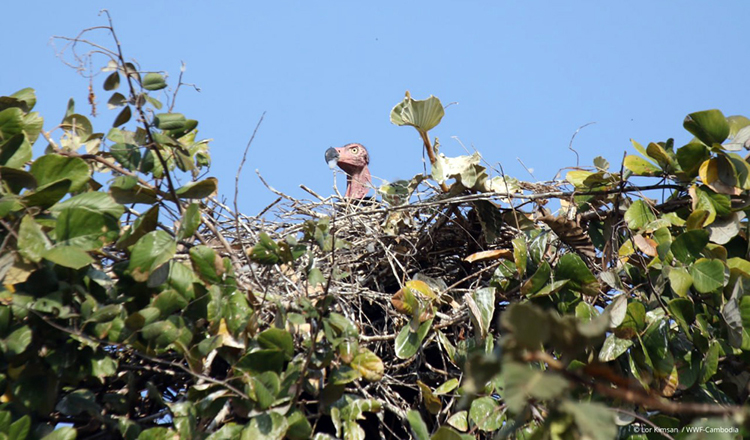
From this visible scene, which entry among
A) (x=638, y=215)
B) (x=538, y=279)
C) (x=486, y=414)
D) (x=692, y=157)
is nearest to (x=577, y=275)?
(x=538, y=279)

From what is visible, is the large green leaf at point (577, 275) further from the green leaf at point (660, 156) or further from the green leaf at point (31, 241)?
the green leaf at point (31, 241)

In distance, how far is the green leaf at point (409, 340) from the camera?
2506mm

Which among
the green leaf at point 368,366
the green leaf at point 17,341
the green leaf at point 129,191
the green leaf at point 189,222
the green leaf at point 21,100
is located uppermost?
the green leaf at point 21,100

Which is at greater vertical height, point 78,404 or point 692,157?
point 692,157

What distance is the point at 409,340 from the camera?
2533mm

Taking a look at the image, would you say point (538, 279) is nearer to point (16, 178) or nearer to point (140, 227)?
point (140, 227)

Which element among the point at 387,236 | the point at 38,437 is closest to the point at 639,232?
the point at 387,236

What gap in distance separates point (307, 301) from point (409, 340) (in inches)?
21.4

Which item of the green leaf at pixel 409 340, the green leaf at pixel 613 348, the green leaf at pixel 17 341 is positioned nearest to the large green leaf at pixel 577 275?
the green leaf at pixel 613 348

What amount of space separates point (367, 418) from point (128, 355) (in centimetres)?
84

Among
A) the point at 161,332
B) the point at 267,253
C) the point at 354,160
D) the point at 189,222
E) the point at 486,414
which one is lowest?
the point at 486,414

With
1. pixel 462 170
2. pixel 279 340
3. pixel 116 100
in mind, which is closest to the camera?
pixel 279 340

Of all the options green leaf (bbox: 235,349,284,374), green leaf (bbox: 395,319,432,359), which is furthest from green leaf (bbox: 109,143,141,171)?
green leaf (bbox: 395,319,432,359)

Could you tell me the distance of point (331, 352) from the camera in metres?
2.18
